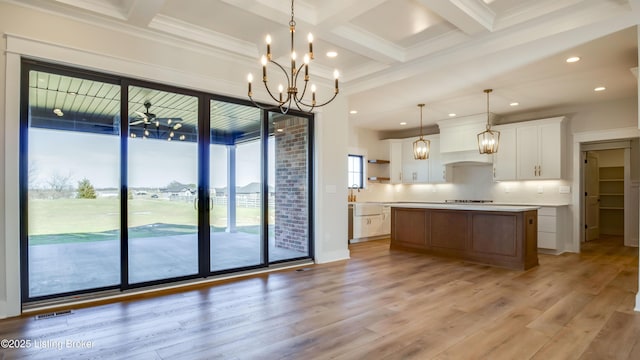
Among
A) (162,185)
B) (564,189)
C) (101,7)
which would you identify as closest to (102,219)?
(162,185)

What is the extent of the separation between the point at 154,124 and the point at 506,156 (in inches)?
247

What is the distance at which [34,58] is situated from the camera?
10.4 ft

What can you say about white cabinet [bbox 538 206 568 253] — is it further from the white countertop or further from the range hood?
the range hood

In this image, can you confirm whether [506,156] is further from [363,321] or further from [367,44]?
[363,321]

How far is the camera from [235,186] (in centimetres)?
459

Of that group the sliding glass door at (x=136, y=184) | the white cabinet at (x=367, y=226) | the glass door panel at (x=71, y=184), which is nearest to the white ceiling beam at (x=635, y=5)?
the sliding glass door at (x=136, y=184)

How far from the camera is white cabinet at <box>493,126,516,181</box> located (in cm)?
680

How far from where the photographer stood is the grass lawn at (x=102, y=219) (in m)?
3.31

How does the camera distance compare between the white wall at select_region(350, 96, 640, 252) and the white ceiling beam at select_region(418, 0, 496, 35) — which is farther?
the white wall at select_region(350, 96, 640, 252)

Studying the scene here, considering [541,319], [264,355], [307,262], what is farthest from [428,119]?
[264,355]

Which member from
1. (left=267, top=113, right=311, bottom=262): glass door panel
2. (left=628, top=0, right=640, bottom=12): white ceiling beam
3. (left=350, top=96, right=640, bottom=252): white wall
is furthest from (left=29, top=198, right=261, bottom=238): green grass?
(left=350, top=96, right=640, bottom=252): white wall

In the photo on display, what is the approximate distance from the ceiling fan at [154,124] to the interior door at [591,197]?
826cm

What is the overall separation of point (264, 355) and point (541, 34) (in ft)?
12.9

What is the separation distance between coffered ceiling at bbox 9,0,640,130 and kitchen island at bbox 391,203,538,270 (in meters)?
1.91
